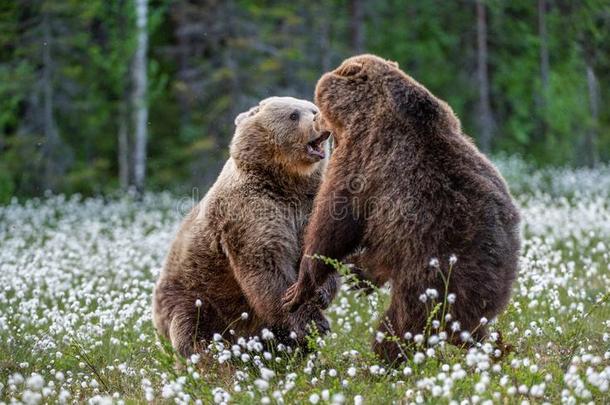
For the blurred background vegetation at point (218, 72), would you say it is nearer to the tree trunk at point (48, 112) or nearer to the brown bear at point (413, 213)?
the tree trunk at point (48, 112)

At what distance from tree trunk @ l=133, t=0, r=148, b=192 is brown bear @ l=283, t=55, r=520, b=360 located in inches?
542

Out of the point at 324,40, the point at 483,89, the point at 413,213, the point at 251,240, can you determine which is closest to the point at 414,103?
the point at 413,213

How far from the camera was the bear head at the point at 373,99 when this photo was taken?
5.43 meters

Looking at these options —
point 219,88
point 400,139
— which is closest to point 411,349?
point 400,139

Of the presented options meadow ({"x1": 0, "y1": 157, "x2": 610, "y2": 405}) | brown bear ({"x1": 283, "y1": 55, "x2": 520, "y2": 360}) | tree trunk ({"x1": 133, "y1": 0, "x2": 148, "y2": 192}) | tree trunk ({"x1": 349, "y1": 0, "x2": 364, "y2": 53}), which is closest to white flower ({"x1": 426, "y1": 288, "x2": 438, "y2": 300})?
meadow ({"x1": 0, "y1": 157, "x2": 610, "y2": 405})

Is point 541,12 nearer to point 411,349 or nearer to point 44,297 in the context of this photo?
point 44,297

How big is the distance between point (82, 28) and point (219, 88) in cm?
343

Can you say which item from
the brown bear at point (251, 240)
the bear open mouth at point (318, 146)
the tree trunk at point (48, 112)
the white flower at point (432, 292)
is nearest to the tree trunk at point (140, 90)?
the tree trunk at point (48, 112)

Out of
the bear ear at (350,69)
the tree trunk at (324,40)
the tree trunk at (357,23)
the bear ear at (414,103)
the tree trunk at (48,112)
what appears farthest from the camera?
the tree trunk at (324,40)

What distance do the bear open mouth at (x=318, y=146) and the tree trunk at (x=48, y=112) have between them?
12391mm

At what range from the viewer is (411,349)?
5.12 m

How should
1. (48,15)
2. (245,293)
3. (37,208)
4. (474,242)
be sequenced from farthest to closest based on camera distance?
(48,15) → (37,208) → (245,293) → (474,242)

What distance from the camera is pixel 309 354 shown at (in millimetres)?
6055

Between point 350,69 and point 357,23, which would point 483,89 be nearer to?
point 357,23
